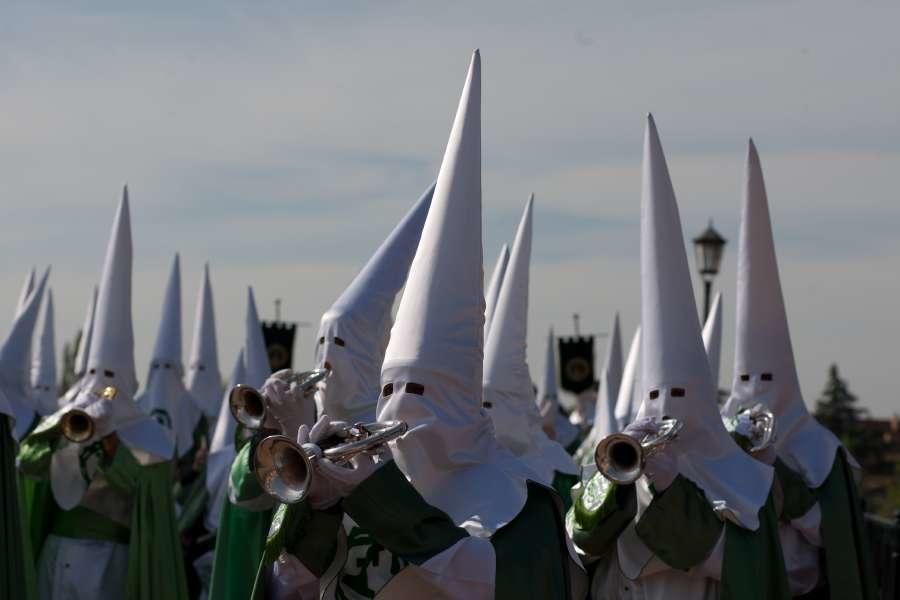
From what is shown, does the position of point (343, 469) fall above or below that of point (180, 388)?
above

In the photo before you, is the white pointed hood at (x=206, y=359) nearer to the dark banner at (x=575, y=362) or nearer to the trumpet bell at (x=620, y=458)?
the dark banner at (x=575, y=362)

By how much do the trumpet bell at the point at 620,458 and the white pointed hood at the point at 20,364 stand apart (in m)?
6.85

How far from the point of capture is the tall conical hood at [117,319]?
44.2 ft

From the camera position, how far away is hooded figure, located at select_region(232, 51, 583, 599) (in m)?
6.52

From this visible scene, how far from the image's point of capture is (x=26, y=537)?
10.7m

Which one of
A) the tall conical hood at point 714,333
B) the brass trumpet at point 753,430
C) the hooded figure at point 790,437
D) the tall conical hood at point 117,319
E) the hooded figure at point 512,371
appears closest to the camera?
the brass trumpet at point 753,430

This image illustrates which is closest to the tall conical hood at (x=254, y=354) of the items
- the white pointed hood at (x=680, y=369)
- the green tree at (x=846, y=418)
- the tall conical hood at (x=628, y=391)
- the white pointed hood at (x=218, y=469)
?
the white pointed hood at (x=218, y=469)

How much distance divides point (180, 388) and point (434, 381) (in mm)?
12931

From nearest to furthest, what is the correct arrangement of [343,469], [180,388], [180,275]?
[343,469] → [180,388] → [180,275]

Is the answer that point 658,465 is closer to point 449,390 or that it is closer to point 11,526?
point 449,390

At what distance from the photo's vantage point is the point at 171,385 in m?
19.6

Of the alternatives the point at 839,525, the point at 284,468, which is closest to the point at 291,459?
the point at 284,468

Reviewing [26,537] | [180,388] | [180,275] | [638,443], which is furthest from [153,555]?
[180,275]

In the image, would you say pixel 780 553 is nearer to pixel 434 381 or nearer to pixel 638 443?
pixel 638 443
